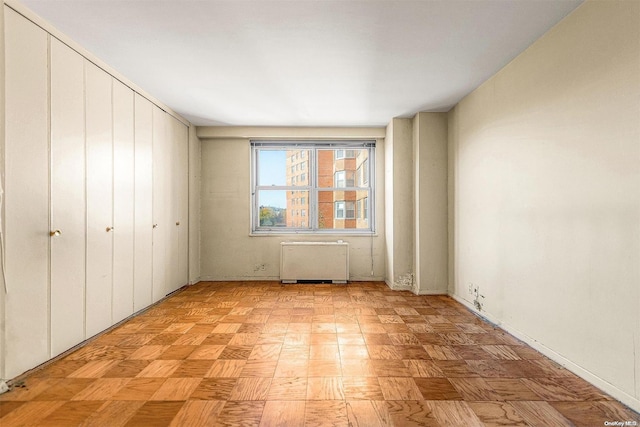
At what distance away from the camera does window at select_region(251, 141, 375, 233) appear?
6.12 m

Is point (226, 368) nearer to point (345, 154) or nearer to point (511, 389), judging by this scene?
point (511, 389)

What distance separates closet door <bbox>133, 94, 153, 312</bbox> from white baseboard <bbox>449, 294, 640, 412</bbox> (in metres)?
3.82

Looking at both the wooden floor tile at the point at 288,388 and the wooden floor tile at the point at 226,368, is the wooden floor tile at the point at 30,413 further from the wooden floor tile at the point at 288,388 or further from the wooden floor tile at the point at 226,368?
the wooden floor tile at the point at 288,388

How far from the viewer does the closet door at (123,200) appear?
3521 mm

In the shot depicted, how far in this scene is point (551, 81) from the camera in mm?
2729

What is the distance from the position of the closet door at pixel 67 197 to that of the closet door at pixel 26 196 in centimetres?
9

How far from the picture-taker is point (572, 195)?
249cm

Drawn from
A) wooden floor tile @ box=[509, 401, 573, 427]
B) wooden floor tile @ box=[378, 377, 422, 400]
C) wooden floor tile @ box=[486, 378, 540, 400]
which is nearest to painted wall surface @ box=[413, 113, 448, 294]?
wooden floor tile @ box=[486, 378, 540, 400]

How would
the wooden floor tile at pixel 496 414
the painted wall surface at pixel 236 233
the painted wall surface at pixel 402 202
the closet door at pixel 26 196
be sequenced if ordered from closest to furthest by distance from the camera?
1. the wooden floor tile at pixel 496 414
2. the closet door at pixel 26 196
3. the painted wall surface at pixel 402 202
4. the painted wall surface at pixel 236 233

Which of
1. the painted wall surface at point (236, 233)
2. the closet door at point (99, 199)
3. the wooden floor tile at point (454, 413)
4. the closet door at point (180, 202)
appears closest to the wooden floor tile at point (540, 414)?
the wooden floor tile at point (454, 413)

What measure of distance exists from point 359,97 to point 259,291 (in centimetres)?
302

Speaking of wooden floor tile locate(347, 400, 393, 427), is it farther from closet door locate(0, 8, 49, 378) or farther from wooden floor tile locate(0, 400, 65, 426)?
closet door locate(0, 8, 49, 378)

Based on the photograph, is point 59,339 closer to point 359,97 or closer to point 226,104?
point 226,104

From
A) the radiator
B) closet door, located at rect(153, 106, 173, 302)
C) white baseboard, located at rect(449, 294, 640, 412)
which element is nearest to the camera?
white baseboard, located at rect(449, 294, 640, 412)
